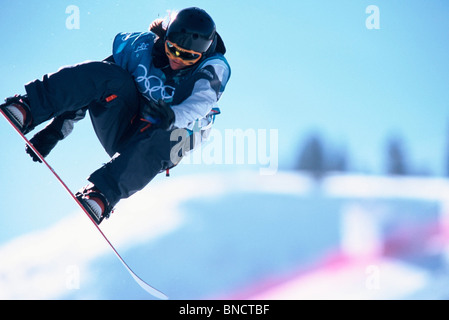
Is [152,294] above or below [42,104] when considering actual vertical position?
below

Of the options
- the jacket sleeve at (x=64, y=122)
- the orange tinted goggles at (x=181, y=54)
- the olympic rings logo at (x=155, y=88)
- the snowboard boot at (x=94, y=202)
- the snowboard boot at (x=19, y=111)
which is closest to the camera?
the snowboard boot at (x=19, y=111)

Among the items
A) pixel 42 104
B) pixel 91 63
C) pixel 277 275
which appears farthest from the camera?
pixel 277 275

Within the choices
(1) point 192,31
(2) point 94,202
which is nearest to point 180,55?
(1) point 192,31

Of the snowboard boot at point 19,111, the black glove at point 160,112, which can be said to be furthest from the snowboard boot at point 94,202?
the black glove at point 160,112

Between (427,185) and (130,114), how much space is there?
179 inches

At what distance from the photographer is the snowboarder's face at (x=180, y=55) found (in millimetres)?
3121

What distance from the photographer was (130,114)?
130 inches

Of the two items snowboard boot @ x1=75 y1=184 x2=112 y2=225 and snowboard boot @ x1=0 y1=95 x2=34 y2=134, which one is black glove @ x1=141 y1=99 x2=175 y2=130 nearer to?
snowboard boot @ x1=0 y1=95 x2=34 y2=134

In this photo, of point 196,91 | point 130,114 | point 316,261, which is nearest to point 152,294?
point 130,114

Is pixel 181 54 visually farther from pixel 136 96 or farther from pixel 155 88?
pixel 136 96

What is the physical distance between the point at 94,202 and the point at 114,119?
1.78 ft

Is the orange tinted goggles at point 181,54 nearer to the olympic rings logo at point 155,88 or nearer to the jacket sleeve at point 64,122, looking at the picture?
the olympic rings logo at point 155,88

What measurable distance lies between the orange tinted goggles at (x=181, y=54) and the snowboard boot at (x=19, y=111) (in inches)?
35.2

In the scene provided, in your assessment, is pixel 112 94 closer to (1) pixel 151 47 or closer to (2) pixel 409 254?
(1) pixel 151 47
